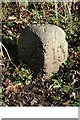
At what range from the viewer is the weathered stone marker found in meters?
3.47

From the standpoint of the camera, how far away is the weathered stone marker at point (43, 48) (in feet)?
11.4

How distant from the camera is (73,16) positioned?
459 cm

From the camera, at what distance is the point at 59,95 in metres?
3.47

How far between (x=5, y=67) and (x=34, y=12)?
43.2 inches

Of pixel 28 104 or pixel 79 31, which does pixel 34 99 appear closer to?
pixel 28 104

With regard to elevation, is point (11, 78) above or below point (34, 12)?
below

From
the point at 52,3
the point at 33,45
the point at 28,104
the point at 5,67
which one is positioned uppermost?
the point at 52,3

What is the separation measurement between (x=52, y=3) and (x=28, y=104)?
1.69 m

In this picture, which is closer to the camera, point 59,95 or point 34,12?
point 59,95

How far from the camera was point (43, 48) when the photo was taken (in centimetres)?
345

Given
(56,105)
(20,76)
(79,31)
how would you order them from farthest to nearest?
(79,31) < (20,76) < (56,105)

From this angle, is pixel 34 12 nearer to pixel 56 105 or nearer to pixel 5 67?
pixel 5 67

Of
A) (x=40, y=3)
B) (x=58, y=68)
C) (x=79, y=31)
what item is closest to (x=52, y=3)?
(x=40, y=3)

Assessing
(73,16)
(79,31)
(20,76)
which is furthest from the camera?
(73,16)
